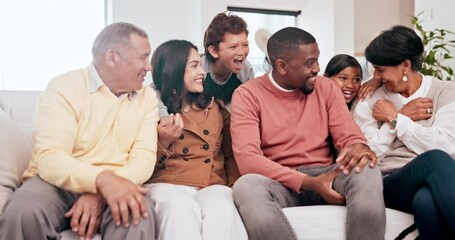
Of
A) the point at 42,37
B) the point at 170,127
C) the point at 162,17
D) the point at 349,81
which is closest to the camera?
the point at 170,127

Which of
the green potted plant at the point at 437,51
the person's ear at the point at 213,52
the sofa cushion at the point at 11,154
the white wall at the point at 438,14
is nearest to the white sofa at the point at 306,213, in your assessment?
the sofa cushion at the point at 11,154

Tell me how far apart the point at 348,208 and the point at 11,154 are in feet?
3.65

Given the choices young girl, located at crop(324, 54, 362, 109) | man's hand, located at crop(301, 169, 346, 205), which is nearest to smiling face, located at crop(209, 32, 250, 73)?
young girl, located at crop(324, 54, 362, 109)

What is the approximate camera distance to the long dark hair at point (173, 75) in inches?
78.9

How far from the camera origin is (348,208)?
161 centimetres

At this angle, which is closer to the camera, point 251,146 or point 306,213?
point 306,213

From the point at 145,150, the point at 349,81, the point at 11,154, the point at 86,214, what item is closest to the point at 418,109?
the point at 349,81

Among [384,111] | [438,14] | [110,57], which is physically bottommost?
[384,111]

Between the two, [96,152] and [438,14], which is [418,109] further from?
[438,14]

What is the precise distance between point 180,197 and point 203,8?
12.0ft

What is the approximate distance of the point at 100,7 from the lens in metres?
5.17

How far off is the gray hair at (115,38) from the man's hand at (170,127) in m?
0.29

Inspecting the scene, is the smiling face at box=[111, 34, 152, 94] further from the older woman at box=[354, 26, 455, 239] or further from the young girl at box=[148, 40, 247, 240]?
the older woman at box=[354, 26, 455, 239]

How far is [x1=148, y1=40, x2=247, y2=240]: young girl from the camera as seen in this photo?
1.60 meters
